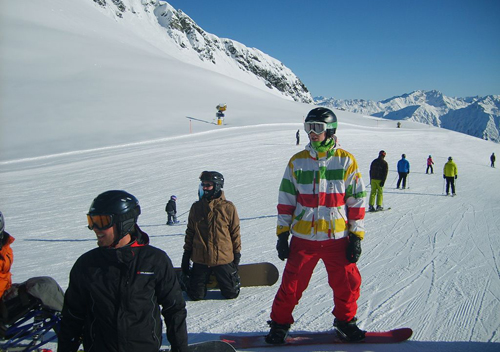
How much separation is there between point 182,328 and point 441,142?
31527mm

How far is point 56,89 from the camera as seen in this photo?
35.6 metres

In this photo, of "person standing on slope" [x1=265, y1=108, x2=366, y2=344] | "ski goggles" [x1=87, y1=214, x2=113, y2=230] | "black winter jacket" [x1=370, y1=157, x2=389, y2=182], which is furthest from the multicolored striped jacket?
"black winter jacket" [x1=370, y1=157, x2=389, y2=182]

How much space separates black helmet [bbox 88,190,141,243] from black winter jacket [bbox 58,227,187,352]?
0.12 metres

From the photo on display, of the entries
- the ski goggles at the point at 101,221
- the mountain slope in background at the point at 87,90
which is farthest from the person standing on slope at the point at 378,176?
the mountain slope in background at the point at 87,90

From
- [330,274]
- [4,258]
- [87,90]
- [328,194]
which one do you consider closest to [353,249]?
[330,274]

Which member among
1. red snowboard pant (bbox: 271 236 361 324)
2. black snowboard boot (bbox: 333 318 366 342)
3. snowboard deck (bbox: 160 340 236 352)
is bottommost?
black snowboard boot (bbox: 333 318 366 342)

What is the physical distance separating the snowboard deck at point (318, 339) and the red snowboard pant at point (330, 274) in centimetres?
27

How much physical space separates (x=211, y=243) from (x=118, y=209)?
2160 mm

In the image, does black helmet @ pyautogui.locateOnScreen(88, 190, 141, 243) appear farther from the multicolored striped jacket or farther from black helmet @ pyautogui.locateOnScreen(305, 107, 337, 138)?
black helmet @ pyautogui.locateOnScreen(305, 107, 337, 138)

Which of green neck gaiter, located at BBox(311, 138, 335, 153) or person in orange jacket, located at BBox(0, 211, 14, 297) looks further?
green neck gaiter, located at BBox(311, 138, 335, 153)

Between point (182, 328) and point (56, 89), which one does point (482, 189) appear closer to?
point (182, 328)

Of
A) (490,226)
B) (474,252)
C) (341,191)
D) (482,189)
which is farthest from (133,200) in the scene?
(482,189)

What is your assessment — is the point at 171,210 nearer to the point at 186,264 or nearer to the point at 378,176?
the point at 186,264

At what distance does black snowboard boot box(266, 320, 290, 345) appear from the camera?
316 centimetres
